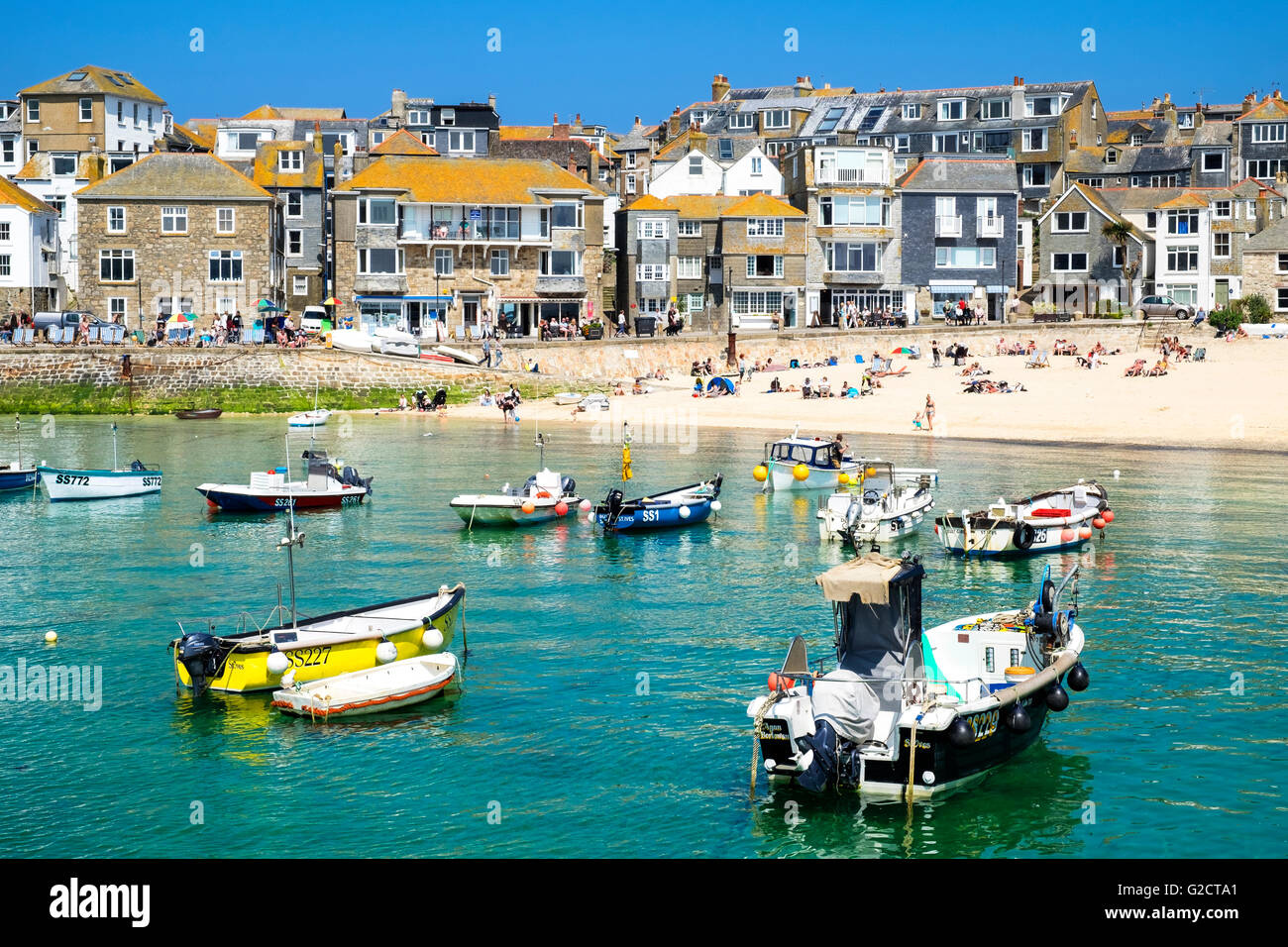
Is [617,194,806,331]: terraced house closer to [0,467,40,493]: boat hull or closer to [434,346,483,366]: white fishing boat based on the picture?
[434,346,483,366]: white fishing boat

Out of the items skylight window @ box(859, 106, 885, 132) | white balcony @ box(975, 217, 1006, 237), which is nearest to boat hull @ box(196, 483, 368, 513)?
white balcony @ box(975, 217, 1006, 237)

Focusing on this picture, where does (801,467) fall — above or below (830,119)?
below

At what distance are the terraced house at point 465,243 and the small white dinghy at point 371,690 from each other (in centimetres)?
6190

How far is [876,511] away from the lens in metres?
41.7

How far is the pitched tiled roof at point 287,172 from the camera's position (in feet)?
331

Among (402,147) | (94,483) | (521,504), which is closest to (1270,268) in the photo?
(402,147)

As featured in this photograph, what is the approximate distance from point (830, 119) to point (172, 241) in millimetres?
58151

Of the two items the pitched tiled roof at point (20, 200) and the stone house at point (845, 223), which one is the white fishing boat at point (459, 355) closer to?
the stone house at point (845, 223)

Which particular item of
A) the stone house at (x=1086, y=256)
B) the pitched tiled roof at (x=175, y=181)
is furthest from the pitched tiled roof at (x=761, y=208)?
the pitched tiled roof at (x=175, y=181)

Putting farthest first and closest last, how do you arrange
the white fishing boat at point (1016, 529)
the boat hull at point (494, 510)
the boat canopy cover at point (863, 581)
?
the boat hull at point (494, 510) → the white fishing boat at point (1016, 529) → the boat canopy cover at point (863, 581)

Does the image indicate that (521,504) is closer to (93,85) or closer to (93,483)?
(93,483)

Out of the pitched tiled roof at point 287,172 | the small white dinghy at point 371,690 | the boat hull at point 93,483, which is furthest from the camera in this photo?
the pitched tiled roof at point 287,172

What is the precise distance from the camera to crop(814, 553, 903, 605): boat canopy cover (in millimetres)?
21719
